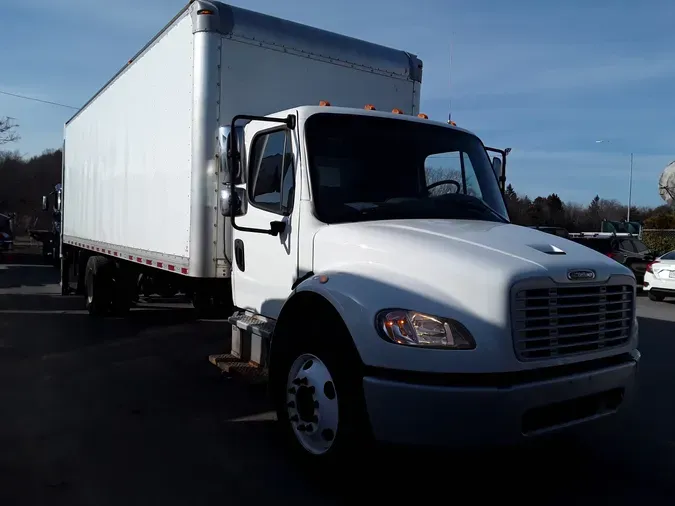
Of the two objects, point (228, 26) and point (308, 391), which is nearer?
point (308, 391)

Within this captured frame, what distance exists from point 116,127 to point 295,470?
6889 millimetres

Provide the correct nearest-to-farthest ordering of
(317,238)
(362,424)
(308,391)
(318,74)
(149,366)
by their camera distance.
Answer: (362,424) < (308,391) < (317,238) < (318,74) < (149,366)

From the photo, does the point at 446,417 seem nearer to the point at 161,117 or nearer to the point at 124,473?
the point at 124,473

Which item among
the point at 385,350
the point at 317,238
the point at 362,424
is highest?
the point at 317,238

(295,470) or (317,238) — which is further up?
(317,238)

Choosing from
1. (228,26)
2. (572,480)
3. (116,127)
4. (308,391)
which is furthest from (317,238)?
(116,127)

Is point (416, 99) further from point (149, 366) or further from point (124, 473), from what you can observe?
point (124, 473)

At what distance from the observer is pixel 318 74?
707 cm

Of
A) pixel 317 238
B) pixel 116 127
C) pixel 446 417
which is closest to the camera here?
pixel 446 417

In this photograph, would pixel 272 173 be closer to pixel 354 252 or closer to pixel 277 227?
pixel 277 227

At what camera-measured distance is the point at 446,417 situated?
341 centimetres

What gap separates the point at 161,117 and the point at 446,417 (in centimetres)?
536

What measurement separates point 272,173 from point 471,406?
8.53ft

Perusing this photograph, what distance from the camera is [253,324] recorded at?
5574 mm
